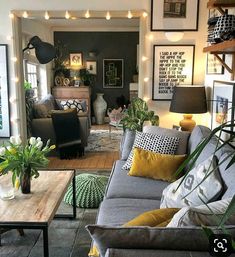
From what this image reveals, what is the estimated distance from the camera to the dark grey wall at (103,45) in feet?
28.2

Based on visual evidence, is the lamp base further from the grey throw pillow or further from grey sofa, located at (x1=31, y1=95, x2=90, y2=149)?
the grey throw pillow

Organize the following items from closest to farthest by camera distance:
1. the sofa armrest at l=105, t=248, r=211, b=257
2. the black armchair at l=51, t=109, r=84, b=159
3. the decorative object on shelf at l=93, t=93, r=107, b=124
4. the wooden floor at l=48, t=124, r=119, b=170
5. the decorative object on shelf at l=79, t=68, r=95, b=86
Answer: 1. the sofa armrest at l=105, t=248, r=211, b=257
2. the wooden floor at l=48, t=124, r=119, b=170
3. the black armchair at l=51, t=109, r=84, b=159
4. the decorative object on shelf at l=79, t=68, r=95, b=86
5. the decorative object on shelf at l=93, t=93, r=107, b=124

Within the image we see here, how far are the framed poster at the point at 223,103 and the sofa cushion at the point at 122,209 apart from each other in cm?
95

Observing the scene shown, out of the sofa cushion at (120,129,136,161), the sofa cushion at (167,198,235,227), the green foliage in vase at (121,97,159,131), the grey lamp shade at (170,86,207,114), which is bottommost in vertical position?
the sofa cushion at (120,129,136,161)

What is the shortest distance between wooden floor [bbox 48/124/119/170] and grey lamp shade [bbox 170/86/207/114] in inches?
61.9

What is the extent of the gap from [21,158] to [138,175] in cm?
103

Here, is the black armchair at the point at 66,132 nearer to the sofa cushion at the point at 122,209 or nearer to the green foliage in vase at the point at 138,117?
the green foliage in vase at the point at 138,117

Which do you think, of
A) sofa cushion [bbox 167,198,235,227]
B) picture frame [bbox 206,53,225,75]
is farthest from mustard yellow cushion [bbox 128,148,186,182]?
sofa cushion [bbox 167,198,235,227]

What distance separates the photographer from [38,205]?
219 cm

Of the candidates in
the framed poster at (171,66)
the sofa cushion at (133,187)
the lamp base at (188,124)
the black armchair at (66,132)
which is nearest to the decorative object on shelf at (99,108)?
the black armchair at (66,132)

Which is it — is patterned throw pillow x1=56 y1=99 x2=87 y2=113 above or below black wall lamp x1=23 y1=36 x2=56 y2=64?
below

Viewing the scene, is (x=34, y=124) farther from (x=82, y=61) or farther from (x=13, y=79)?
(x=82, y=61)

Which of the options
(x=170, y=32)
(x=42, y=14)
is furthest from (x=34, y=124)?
(x=170, y=32)

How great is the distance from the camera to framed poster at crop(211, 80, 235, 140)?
109 inches
